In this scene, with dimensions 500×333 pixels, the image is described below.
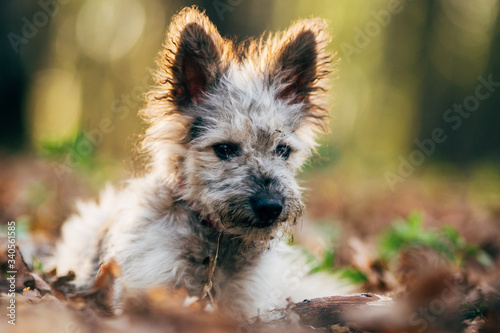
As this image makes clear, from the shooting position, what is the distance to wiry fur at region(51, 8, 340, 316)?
3.56 metres

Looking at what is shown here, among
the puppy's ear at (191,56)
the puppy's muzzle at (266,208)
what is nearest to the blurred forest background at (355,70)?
the puppy's ear at (191,56)

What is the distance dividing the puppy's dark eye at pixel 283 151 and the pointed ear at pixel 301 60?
1.92 ft

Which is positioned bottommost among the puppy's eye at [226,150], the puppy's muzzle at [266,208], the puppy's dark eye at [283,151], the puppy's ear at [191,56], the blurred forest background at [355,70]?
the puppy's muzzle at [266,208]

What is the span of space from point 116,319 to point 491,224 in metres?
Answer: 7.02

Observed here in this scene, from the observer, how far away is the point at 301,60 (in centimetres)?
438

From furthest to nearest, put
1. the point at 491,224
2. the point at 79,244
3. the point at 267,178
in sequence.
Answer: the point at 491,224, the point at 79,244, the point at 267,178

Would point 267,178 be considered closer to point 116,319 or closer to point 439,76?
point 116,319

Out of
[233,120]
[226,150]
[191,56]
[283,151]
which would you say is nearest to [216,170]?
[226,150]

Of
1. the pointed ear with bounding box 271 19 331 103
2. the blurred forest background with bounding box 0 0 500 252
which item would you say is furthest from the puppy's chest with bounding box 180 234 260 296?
the blurred forest background with bounding box 0 0 500 252

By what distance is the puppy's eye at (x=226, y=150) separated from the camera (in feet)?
12.6

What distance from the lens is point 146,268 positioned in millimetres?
3443

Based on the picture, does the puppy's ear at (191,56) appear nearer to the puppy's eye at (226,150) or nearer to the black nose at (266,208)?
the puppy's eye at (226,150)

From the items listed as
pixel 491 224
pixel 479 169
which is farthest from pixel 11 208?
pixel 479 169

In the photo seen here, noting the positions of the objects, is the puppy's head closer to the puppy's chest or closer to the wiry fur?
the wiry fur
